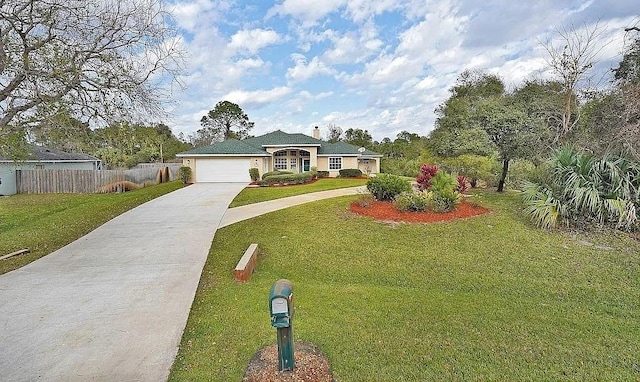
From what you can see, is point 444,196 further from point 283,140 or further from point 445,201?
point 283,140

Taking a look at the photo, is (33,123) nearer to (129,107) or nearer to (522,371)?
(129,107)

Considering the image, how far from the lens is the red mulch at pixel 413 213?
10.6 metres

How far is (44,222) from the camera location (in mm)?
11172

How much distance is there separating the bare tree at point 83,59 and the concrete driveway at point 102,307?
2579 millimetres

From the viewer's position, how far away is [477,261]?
24.0 ft

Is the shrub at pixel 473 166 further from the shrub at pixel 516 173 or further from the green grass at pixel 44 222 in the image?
the green grass at pixel 44 222

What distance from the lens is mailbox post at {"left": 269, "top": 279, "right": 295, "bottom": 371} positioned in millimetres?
3094

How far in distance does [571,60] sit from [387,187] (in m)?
8.71

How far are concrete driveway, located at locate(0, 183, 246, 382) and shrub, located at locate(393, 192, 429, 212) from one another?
6.05 m

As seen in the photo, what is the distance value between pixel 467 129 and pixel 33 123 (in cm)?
1468

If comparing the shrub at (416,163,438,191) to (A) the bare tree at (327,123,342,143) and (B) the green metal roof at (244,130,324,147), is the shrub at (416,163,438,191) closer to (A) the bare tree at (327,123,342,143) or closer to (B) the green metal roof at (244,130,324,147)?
(B) the green metal roof at (244,130,324,147)

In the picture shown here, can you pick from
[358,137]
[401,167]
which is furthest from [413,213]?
[358,137]

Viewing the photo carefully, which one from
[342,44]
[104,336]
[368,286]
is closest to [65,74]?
[104,336]

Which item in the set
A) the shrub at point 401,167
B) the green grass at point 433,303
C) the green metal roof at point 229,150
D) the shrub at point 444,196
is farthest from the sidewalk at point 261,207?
the shrub at point 401,167
